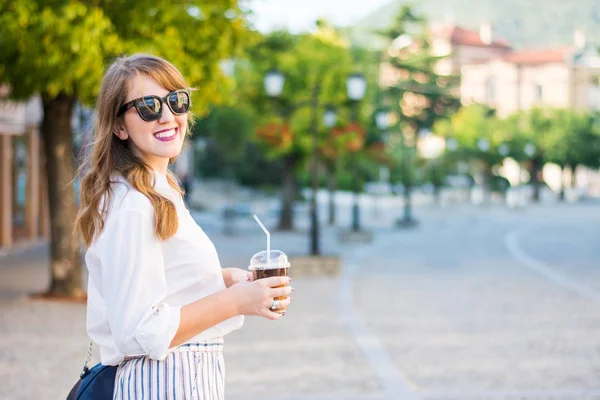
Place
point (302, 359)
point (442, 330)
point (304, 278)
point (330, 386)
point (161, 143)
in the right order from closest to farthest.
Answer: point (161, 143) → point (330, 386) → point (302, 359) → point (442, 330) → point (304, 278)

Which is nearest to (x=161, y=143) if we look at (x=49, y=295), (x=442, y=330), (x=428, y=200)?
(x=442, y=330)

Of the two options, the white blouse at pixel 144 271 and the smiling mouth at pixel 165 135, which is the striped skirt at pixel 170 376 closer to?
the white blouse at pixel 144 271

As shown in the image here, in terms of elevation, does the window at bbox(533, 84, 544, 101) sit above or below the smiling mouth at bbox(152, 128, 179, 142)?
above

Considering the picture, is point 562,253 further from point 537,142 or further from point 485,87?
point 485,87

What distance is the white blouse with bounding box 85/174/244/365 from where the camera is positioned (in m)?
2.49

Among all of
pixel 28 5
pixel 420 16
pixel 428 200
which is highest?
pixel 420 16

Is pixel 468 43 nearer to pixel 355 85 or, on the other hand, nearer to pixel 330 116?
pixel 330 116

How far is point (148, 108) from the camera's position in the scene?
273 centimetres

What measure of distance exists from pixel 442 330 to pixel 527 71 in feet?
369

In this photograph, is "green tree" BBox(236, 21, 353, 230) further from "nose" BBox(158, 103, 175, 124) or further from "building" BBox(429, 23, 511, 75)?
"building" BBox(429, 23, 511, 75)

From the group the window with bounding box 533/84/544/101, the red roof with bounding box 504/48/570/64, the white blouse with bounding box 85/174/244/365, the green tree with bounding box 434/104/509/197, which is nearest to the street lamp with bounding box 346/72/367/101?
the white blouse with bounding box 85/174/244/365

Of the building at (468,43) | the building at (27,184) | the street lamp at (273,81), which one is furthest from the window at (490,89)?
the street lamp at (273,81)

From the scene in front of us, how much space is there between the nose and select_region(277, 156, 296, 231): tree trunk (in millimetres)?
31200

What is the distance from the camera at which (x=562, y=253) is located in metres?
23.8
